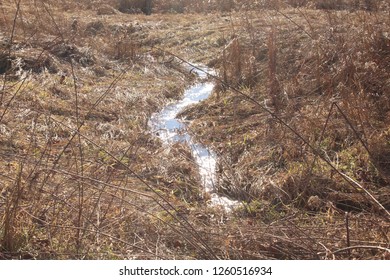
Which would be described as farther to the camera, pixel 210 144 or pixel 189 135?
pixel 189 135

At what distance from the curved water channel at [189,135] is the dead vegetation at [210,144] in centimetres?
9

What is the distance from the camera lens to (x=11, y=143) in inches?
152

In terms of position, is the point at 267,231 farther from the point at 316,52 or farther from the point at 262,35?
the point at 262,35

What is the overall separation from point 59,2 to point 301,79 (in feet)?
28.3

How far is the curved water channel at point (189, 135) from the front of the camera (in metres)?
3.60

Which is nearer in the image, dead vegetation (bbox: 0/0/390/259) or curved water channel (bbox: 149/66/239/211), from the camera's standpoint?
dead vegetation (bbox: 0/0/390/259)

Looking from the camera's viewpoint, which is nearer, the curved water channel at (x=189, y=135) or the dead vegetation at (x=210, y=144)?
the dead vegetation at (x=210, y=144)

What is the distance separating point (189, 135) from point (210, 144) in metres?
0.41

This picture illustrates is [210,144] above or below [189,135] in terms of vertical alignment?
below

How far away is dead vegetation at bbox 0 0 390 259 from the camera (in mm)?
2217

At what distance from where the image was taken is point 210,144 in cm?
453

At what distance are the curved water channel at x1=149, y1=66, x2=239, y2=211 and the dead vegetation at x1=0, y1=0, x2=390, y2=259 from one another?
0.30ft

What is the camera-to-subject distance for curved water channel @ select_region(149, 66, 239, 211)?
3.60 metres
